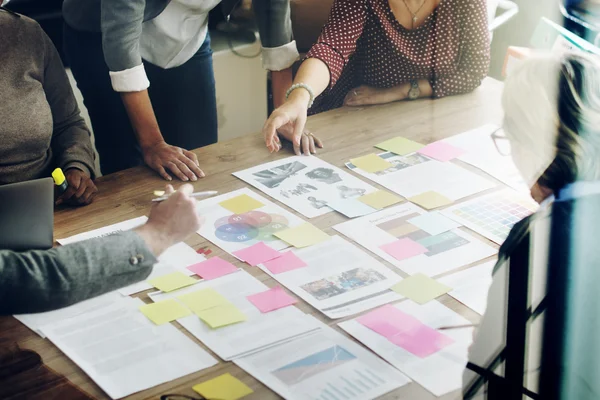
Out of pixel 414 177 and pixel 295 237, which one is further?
pixel 414 177

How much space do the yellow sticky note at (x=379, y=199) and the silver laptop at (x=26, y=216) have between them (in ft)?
2.13

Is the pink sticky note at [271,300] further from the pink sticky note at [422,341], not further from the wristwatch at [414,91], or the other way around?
the wristwatch at [414,91]

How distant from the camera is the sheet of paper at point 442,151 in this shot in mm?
1847

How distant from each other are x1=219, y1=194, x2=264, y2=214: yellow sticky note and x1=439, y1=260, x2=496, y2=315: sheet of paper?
448mm

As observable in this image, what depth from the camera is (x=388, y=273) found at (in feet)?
4.56

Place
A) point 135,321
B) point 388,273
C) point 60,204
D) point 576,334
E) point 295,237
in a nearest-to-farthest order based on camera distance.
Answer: point 576,334 → point 135,321 → point 388,273 → point 295,237 → point 60,204

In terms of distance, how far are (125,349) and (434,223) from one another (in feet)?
2.25

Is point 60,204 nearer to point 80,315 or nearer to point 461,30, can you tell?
point 80,315

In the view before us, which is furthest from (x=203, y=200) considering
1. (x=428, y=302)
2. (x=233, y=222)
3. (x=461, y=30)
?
(x=461, y=30)

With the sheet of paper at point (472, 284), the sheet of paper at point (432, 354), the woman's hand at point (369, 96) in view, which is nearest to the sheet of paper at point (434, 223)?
the sheet of paper at point (472, 284)

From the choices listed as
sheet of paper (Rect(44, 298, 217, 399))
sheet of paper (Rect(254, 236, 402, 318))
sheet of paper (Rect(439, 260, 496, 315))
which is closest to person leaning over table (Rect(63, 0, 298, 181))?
sheet of paper (Rect(254, 236, 402, 318))

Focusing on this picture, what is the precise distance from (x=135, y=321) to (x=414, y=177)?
0.78m

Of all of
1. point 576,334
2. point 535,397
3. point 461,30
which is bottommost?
point 535,397

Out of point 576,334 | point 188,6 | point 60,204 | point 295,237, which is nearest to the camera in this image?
point 576,334
